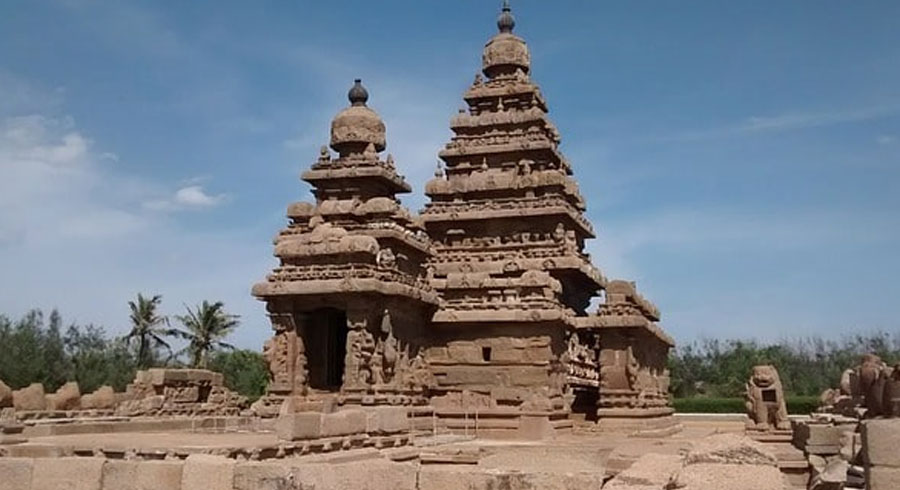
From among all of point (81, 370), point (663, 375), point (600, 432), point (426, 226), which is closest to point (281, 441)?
point (600, 432)

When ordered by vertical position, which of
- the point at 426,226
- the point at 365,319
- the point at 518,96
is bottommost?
the point at 365,319

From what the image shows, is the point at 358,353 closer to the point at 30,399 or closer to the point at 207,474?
the point at 30,399

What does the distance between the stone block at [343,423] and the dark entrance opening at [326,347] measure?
9.09 m

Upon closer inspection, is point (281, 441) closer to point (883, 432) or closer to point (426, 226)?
point (883, 432)

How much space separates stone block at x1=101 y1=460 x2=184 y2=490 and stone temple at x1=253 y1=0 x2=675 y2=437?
1110cm

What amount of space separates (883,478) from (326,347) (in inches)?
666

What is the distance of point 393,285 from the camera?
19.2m

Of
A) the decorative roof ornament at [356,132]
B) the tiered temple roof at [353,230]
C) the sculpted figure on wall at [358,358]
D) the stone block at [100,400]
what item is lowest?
the stone block at [100,400]

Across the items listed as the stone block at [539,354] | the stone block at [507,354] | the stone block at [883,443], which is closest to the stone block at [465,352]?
the stone block at [507,354]

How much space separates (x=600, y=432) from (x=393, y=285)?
6057 millimetres

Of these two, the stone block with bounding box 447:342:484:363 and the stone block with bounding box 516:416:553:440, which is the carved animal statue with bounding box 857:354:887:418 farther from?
the stone block with bounding box 447:342:484:363

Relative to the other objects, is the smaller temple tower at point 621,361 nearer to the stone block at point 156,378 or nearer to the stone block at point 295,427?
the stone block at point 156,378

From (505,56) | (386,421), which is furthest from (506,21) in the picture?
(386,421)

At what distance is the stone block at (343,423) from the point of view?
36.6ft
